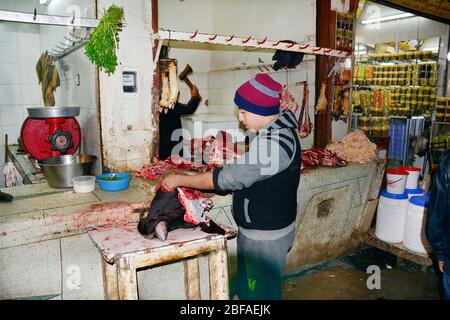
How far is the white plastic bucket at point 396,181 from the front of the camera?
190 inches

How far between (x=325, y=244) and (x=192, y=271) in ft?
7.85

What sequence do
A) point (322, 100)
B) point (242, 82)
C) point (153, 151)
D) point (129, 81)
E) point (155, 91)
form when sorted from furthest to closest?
point (242, 82) < point (322, 100) < point (153, 151) < point (155, 91) < point (129, 81)

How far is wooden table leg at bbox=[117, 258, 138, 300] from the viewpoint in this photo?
216cm

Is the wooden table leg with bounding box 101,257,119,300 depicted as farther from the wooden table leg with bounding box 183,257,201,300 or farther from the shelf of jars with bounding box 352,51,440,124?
the shelf of jars with bounding box 352,51,440,124

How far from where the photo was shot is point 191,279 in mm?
3039

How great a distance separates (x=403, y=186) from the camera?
4867mm

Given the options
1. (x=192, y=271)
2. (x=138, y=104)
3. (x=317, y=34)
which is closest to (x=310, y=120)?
(x=317, y=34)

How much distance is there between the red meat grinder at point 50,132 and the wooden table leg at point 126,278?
77.6 inches

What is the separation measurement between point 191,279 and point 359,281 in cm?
247

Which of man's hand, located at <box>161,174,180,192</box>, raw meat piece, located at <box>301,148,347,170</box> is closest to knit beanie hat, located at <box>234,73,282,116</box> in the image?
man's hand, located at <box>161,174,180,192</box>

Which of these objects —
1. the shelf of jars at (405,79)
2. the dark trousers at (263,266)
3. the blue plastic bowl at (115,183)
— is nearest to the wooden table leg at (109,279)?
the blue plastic bowl at (115,183)

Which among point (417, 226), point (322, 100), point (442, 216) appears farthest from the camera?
point (322, 100)

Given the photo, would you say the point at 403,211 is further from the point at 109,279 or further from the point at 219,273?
the point at 109,279

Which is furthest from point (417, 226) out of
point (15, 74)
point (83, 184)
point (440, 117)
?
point (15, 74)
